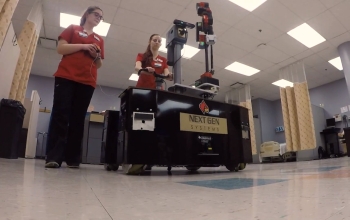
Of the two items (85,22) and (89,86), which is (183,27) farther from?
(89,86)

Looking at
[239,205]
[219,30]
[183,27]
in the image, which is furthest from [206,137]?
[219,30]

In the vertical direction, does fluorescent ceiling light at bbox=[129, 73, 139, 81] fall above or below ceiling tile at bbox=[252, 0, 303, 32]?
below

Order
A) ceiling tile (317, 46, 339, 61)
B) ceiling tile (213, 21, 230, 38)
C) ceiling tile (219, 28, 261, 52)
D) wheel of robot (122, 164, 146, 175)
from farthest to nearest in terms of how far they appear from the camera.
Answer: ceiling tile (317, 46, 339, 61), ceiling tile (219, 28, 261, 52), ceiling tile (213, 21, 230, 38), wheel of robot (122, 164, 146, 175)

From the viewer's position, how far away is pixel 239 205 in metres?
0.46

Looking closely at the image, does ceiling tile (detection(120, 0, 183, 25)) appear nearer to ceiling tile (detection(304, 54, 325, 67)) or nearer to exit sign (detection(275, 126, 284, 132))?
ceiling tile (detection(304, 54, 325, 67))

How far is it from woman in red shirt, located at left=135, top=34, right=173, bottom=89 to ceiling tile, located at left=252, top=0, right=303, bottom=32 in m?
3.31

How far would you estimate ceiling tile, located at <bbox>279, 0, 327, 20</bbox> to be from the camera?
4168mm

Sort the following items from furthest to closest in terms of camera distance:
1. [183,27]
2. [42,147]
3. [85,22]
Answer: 1. [42,147]
2. [183,27]
3. [85,22]

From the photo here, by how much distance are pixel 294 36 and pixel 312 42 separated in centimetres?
75

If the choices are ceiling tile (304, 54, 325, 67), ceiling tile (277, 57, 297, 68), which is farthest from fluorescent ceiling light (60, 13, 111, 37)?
ceiling tile (304, 54, 325, 67)

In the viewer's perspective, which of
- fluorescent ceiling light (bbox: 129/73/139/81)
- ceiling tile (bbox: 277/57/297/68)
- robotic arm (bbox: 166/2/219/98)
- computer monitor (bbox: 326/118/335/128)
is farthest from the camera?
computer monitor (bbox: 326/118/335/128)

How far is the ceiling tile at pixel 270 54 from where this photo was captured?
5.84 metres

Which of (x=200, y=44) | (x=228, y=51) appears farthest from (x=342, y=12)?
(x=200, y=44)

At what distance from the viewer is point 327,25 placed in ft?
16.1
